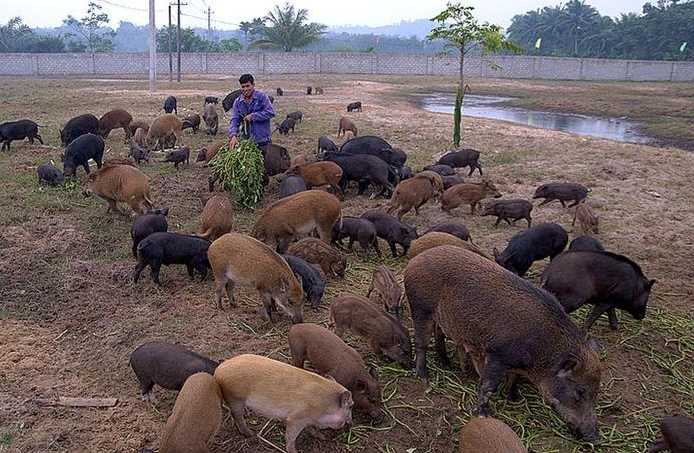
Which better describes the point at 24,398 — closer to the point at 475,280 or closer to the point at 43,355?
the point at 43,355

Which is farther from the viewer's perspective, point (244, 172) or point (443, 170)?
point (443, 170)

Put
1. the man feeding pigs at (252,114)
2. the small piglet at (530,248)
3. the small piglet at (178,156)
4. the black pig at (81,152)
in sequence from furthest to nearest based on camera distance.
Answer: the small piglet at (178,156) → the black pig at (81,152) → the man feeding pigs at (252,114) → the small piglet at (530,248)

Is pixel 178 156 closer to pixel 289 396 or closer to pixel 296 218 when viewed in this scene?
pixel 296 218

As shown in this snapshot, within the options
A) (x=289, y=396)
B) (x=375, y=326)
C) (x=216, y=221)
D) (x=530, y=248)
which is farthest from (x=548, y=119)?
(x=289, y=396)

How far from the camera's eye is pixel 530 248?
733 centimetres

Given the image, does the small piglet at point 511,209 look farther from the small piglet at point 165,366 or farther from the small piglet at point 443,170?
the small piglet at point 165,366

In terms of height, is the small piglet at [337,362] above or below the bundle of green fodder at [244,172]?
below

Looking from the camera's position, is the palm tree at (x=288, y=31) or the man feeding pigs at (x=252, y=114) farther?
the palm tree at (x=288, y=31)

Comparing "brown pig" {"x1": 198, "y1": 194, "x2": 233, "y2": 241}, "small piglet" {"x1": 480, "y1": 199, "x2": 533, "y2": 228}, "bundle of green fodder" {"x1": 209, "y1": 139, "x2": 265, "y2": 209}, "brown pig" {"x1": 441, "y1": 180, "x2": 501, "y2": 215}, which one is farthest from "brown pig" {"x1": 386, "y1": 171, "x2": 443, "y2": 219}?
"brown pig" {"x1": 198, "y1": 194, "x2": 233, "y2": 241}

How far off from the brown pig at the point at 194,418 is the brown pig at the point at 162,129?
38.3 feet

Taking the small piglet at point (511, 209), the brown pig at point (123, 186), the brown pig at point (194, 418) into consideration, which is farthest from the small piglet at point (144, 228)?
the small piglet at point (511, 209)

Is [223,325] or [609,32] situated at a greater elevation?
[609,32]

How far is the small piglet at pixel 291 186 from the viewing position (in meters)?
9.70

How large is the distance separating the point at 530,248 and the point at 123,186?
6.01 m
